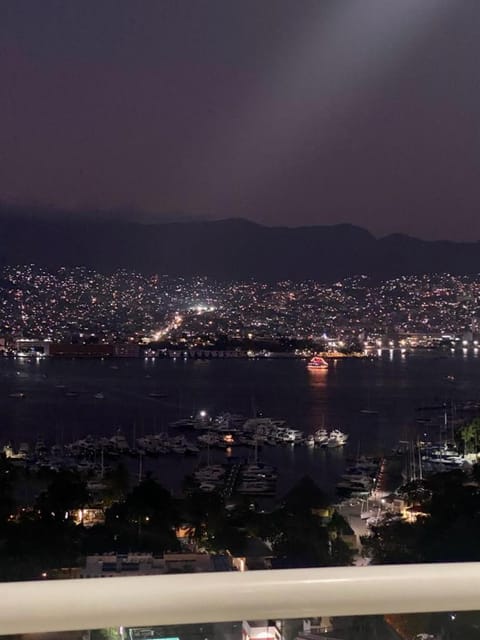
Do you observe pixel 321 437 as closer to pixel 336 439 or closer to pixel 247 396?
pixel 336 439

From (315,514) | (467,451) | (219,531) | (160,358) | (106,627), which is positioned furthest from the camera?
(160,358)

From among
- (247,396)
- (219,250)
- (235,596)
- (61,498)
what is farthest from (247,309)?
(235,596)

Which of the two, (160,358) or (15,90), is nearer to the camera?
(15,90)

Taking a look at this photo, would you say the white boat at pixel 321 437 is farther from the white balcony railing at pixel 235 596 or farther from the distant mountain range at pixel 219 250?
the white balcony railing at pixel 235 596

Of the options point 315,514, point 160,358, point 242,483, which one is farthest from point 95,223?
point 315,514

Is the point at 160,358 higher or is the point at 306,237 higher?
the point at 306,237

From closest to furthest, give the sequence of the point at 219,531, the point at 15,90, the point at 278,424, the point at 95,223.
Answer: the point at 219,531 < the point at 15,90 < the point at 278,424 < the point at 95,223

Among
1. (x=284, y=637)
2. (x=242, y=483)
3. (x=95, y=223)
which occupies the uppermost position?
(x=95, y=223)

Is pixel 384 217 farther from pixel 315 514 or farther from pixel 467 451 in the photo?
pixel 315 514
